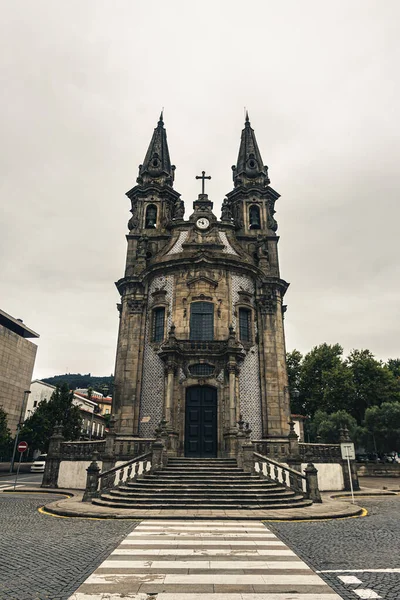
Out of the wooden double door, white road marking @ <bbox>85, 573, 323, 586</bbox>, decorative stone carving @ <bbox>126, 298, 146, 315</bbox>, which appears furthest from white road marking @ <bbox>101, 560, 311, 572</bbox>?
decorative stone carving @ <bbox>126, 298, 146, 315</bbox>

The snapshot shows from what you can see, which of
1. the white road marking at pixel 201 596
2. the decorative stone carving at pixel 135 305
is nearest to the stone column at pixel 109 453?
the decorative stone carving at pixel 135 305

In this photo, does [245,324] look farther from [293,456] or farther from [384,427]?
[384,427]

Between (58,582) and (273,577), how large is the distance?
3241 mm

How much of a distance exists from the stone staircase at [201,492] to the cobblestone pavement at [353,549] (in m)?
2.83

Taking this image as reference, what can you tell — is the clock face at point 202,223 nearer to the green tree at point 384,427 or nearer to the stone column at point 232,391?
the stone column at point 232,391

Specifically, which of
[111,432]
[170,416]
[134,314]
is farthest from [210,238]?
[111,432]

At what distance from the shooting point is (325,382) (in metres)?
47.4

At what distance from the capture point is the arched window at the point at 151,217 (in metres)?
30.9

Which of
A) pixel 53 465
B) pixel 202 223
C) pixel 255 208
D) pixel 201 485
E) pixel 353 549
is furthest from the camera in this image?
pixel 255 208

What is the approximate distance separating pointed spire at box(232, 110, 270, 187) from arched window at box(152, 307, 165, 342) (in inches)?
568

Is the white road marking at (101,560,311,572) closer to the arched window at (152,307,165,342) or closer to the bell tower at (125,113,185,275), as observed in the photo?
the arched window at (152,307,165,342)

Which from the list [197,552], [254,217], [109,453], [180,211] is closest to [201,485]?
[109,453]

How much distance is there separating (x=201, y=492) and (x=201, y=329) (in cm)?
1120

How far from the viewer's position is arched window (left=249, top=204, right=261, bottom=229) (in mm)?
31203
